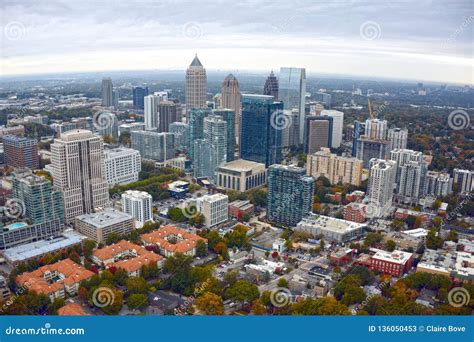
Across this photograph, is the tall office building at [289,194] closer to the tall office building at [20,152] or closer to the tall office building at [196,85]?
the tall office building at [20,152]

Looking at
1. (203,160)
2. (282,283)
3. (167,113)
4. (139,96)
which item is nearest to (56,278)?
(282,283)

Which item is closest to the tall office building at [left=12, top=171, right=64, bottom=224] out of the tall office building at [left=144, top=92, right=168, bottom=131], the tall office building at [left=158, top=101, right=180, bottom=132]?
the tall office building at [left=158, top=101, right=180, bottom=132]

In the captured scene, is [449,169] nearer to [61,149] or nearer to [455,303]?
[455,303]

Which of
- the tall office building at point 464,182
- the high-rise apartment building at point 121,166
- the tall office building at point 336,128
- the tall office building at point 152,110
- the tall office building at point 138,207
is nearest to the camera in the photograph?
the tall office building at point 138,207

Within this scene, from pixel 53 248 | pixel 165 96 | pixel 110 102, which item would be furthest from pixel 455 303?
pixel 110 102

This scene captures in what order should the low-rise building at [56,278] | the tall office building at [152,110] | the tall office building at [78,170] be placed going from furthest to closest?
the tall office building at [152,110]
the tall office building at [78,170]
the low-rise building at [56,278]

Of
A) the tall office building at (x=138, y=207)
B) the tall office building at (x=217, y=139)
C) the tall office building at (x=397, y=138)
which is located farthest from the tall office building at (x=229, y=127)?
the tall office building at (x=397, y=138)

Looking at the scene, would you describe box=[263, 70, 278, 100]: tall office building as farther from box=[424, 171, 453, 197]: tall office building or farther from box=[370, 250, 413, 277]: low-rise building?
box=[370, 250, 413, 277]: low-rise building
